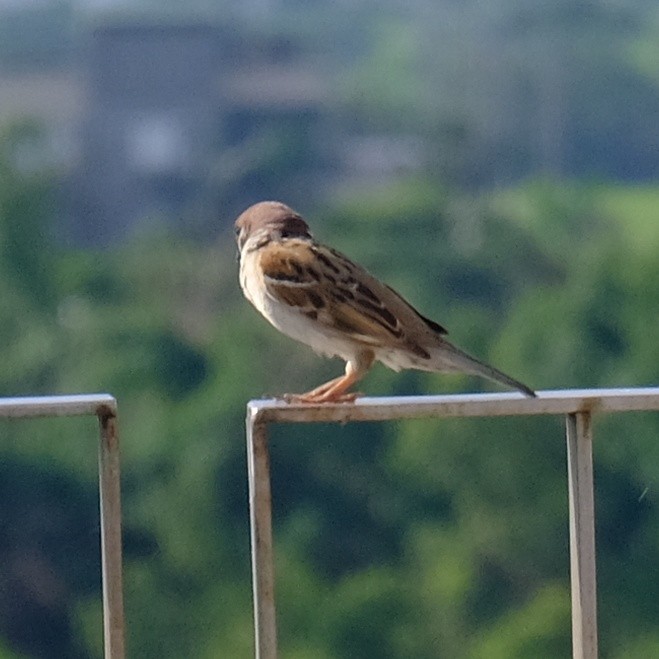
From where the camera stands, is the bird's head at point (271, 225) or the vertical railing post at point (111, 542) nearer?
the vertical railing post at point (111, 542)

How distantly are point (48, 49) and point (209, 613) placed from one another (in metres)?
23.7

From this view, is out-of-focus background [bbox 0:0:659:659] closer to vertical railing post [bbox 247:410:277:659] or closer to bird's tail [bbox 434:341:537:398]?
bird's tail [bbox 434:341:537:398]

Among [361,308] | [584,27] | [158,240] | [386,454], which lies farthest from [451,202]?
[361,308]

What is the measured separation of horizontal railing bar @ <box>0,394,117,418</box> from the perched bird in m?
1.22

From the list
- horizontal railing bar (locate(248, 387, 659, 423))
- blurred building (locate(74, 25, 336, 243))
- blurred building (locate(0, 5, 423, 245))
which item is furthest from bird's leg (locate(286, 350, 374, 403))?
blurred building (locate(74, 25, 336, 243))

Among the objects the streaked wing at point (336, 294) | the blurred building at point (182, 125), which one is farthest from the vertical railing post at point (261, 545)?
the blurred building at point (182, 125)

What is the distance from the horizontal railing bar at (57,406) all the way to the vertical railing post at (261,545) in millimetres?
187

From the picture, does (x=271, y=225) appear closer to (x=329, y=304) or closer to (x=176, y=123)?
(x=329, y=304)

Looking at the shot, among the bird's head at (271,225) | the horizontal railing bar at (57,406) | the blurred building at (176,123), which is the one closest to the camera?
the horizontal railing bar at (57,406)

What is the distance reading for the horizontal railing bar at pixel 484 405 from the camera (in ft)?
6.79

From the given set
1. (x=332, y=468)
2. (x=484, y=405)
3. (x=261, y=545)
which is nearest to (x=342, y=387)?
(x=484, y=405)

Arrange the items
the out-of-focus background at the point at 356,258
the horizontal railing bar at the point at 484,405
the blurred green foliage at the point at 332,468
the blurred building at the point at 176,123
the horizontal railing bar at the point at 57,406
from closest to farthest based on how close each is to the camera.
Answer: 1. the horizontal railing bar at the point at 57,406
2. the horizontal railing bar at the point at 484,405
3. the blurred green foliage at the point at 332,468
4. the out-of-focus background at the point at 356,258
5. the blurred building at the point at 176,123

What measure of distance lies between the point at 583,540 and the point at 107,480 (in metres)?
0.62

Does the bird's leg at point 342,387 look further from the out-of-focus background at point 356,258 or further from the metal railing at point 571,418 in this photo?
the out-of-focus background at point 356,258
